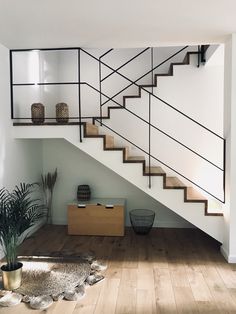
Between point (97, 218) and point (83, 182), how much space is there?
882 millimetres

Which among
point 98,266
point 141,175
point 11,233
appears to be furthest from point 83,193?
point 11,233

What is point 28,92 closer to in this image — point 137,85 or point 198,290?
→ point 137,85

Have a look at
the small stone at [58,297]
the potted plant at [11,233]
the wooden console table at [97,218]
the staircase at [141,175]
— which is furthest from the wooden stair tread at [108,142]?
the small stone at [58,297]

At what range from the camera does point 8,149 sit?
13.5ft

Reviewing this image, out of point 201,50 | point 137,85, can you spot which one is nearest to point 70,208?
point 137,85

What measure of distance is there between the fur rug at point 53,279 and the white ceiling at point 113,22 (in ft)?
8.88

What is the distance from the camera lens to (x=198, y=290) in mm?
3016

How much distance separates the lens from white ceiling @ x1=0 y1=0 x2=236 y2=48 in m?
2.76

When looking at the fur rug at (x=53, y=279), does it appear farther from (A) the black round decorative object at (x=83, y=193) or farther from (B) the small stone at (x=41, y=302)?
(A) the black round decorative object at (x=83, y=193)

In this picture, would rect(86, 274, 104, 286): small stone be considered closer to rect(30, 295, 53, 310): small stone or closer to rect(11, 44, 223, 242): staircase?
rect(30, 295, 53, 310): small stone

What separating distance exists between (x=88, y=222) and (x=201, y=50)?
322 centimetres

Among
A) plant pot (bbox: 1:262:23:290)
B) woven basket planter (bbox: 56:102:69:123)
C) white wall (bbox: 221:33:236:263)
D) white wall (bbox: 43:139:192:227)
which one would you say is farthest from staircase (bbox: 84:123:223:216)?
plant pot (bbox: 1:262:23:290)

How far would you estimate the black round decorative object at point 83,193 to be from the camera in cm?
507

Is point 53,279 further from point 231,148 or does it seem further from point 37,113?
point 231,148
